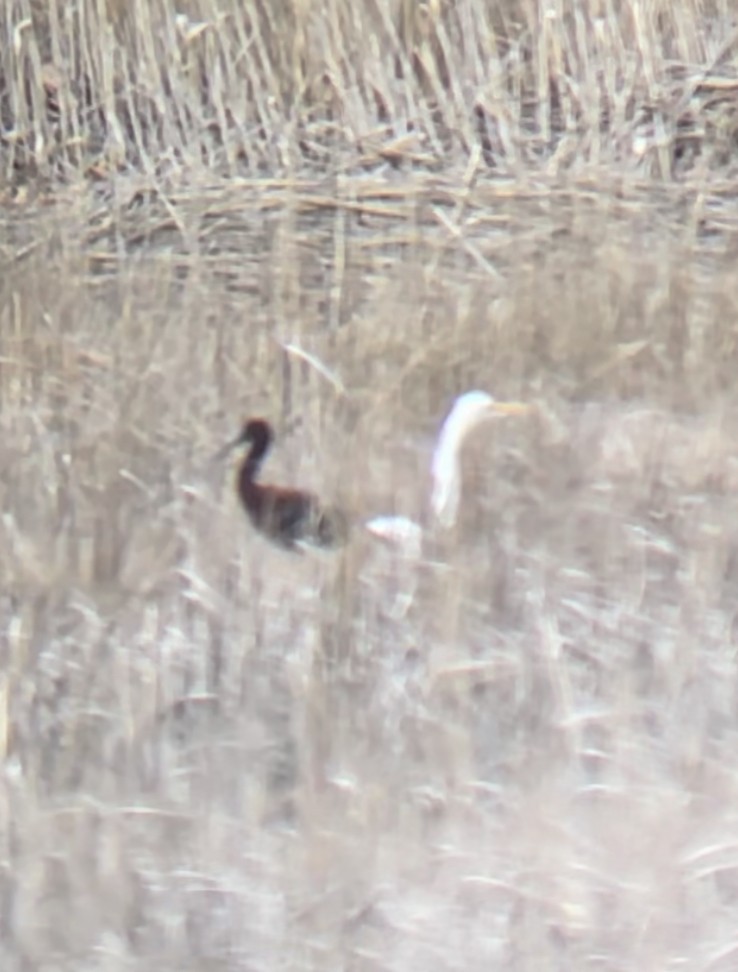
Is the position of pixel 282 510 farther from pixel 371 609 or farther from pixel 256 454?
pixel 371 609

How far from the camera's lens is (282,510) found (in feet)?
13.1

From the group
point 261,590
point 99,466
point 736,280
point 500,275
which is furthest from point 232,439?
point 736,280

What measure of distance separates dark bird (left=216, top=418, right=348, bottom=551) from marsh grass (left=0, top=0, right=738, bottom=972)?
0.04 meters

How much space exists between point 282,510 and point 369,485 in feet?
0.83

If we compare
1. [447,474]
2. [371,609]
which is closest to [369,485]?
[447,474]

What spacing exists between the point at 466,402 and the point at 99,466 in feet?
2.46

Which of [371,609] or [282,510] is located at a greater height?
[282,510]

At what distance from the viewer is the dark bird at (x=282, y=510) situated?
3.94 m

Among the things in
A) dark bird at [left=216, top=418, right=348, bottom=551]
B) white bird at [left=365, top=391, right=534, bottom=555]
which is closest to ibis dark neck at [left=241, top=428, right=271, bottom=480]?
dark bird at [left=216, top=418, right=348, bottom=551]

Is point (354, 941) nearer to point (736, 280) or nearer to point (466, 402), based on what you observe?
point (466, 402)

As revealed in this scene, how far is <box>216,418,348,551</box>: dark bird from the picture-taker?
394cm

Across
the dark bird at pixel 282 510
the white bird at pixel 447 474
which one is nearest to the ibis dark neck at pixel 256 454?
the dark bird at pixel 282 510

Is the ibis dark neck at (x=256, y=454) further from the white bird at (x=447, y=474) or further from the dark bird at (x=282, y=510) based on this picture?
the white bird at (x=447, y=474)

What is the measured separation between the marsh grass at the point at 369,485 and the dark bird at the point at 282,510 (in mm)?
44
